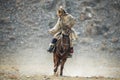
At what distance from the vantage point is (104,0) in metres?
34.5

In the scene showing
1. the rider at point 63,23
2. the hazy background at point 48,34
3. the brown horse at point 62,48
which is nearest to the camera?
the brown horse at point 62,48

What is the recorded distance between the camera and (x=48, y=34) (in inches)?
1224

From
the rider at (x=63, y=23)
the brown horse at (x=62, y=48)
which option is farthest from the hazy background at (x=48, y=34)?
the rider at (x=63, y=23)

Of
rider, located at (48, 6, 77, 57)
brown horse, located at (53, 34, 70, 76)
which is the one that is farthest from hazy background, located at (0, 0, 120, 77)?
rider, located at (48, 6, 77, 57)

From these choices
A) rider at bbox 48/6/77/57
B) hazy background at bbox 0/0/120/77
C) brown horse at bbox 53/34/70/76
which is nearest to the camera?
brown horse at bbox 53/34/70/76

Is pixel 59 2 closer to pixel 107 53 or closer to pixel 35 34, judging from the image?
pixel 35 34

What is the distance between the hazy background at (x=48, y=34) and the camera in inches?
1088

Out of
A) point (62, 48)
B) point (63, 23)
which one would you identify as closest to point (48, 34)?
point (63, 23)

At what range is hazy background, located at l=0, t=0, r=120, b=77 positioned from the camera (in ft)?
90.6

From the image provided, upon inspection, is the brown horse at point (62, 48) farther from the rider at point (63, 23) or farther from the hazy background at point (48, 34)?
the hazy background at point (48, 34)

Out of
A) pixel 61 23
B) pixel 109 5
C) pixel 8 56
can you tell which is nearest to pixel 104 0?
pixel 109 5

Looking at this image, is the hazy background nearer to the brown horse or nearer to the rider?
the brown horse

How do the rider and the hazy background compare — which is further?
the hazy background

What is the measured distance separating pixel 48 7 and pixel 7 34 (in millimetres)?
4349
